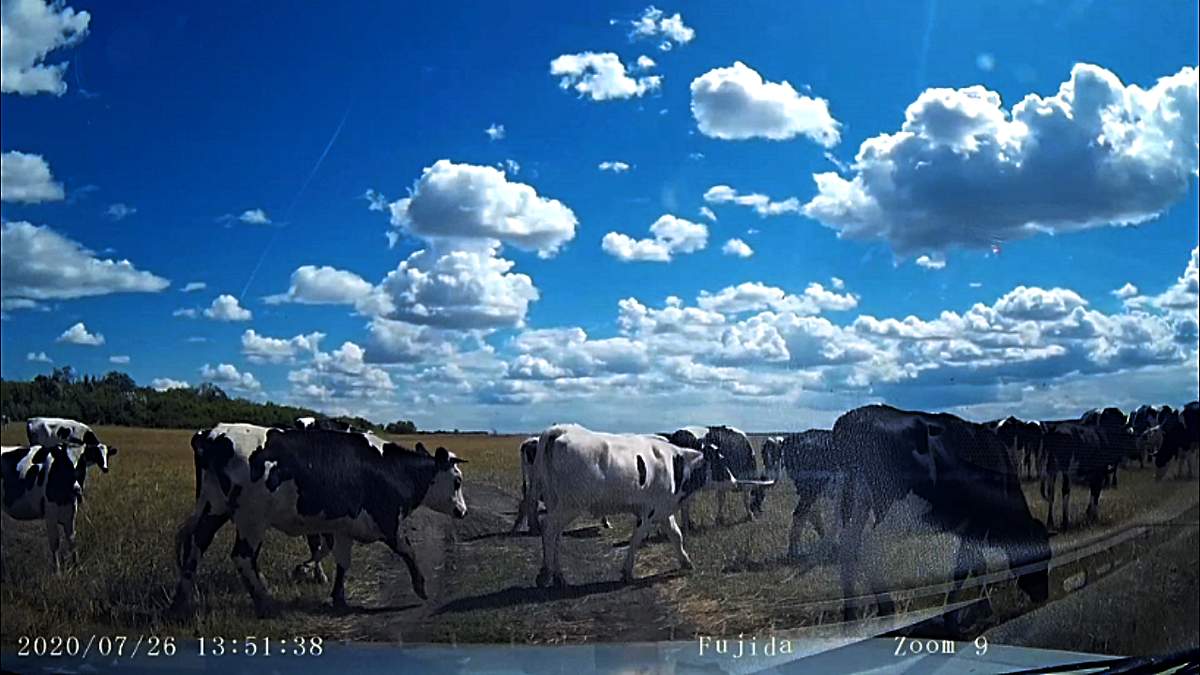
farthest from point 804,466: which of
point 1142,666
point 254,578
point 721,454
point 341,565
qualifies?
point 254,578

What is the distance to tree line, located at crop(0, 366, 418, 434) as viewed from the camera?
15.1 ft

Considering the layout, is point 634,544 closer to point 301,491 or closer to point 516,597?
point 516,597

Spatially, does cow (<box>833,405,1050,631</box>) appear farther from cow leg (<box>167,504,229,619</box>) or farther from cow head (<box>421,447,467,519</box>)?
cow leg (<box>167,504,229,619</box>)

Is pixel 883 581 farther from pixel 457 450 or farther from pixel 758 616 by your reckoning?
pixel 457 450

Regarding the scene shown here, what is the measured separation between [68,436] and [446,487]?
5.28 feet

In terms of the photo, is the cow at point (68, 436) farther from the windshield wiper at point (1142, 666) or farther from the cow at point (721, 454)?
the windshield wiper at point (1142, 666)

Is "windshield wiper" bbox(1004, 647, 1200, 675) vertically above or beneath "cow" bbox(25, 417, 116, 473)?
beneath

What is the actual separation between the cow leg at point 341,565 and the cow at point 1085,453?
3.61m

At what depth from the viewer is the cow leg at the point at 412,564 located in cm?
466

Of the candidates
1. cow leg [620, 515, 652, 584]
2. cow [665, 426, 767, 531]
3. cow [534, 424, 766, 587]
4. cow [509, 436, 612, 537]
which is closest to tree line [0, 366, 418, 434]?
cow [509, 436, 612, 537]

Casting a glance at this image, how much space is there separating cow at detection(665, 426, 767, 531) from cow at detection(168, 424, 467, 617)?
983mm

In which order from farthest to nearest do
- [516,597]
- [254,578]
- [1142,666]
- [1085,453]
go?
[1085,453]
[516,597]
[254,578]
[1142,666]

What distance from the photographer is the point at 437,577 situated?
4715 mm

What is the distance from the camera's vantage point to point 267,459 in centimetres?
467
